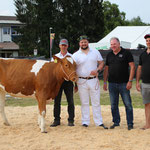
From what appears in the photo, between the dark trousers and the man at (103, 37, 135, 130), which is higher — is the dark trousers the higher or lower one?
the lower one

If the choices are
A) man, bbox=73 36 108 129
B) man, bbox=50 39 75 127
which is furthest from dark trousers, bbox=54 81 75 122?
man, bbox=73 36 108 129

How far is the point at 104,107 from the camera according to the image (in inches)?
373

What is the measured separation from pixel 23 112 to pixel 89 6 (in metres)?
25.1

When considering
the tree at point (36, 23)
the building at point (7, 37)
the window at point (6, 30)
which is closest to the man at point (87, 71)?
Result: the tree at point (36, 23)

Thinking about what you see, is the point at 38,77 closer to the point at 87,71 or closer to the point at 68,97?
the point at 68,97

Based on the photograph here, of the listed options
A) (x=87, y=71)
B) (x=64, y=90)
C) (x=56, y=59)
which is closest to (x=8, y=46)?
(x=64, y=90)

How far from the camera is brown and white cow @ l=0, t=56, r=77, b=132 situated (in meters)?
6.17

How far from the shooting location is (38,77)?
622cm

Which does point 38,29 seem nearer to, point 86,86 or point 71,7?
point 71,7

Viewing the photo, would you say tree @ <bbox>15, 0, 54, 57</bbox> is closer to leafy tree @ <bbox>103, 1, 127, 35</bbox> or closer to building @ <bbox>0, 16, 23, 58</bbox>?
building @ <bbox>0, 16, 23, 58</bbox>

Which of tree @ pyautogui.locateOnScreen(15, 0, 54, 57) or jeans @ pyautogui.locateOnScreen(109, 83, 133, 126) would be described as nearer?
jeans @ pyautogui.locateOnScreen(109, 83, 133, 126)

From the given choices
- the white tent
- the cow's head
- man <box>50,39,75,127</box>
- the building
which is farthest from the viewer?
the building

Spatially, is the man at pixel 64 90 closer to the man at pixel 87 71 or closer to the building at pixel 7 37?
the man at pixel 87 71

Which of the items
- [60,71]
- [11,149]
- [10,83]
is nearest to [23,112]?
[10,83]
